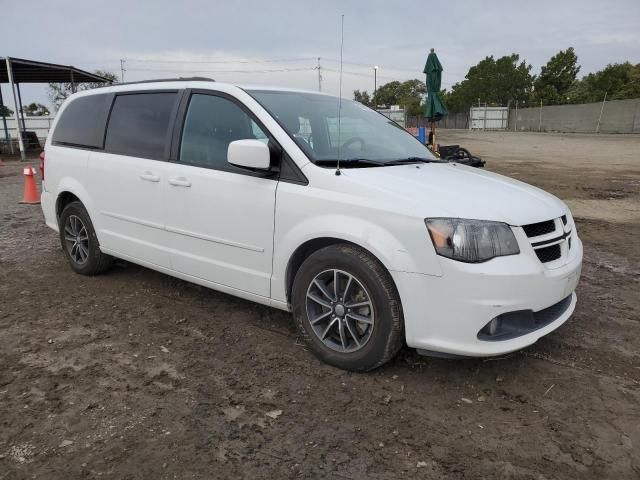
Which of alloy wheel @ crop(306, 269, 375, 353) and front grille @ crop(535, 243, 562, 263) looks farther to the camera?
alloy wheel @ crop(306, 269, 375, 353)

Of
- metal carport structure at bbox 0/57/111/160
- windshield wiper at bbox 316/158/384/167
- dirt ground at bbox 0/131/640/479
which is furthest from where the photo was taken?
metal carport structure at bbox 0/57/111/160

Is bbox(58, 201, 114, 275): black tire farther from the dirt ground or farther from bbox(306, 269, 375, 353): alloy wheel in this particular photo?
A: bbox(306, 269, 375, 353): alloy wheel

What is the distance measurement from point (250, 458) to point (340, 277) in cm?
115

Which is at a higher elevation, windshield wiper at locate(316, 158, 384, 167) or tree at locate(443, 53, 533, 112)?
tree at locate(443, 53, 533, 112)

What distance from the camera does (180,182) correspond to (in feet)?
12.4

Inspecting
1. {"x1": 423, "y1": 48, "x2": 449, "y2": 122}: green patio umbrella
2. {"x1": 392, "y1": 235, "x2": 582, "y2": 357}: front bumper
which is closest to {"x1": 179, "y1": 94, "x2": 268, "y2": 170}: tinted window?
{"x1": 392, "y1": 235, "x2": 582, "y2": 357}: front bumper

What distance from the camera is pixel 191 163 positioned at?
3.79 meters

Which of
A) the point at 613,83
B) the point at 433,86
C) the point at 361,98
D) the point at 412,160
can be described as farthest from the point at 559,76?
the point at 412,160

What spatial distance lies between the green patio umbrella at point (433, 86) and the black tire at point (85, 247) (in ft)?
30.7

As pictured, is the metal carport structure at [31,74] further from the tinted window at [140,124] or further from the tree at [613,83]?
the tree at [613,83]

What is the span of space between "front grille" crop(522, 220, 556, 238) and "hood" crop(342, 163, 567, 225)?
29mm

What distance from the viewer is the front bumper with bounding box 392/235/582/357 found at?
2672 millimetres

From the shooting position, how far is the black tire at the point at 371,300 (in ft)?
9.42

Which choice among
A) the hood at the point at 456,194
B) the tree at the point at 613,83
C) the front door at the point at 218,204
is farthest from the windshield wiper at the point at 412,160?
the tree at the point at 613,83
